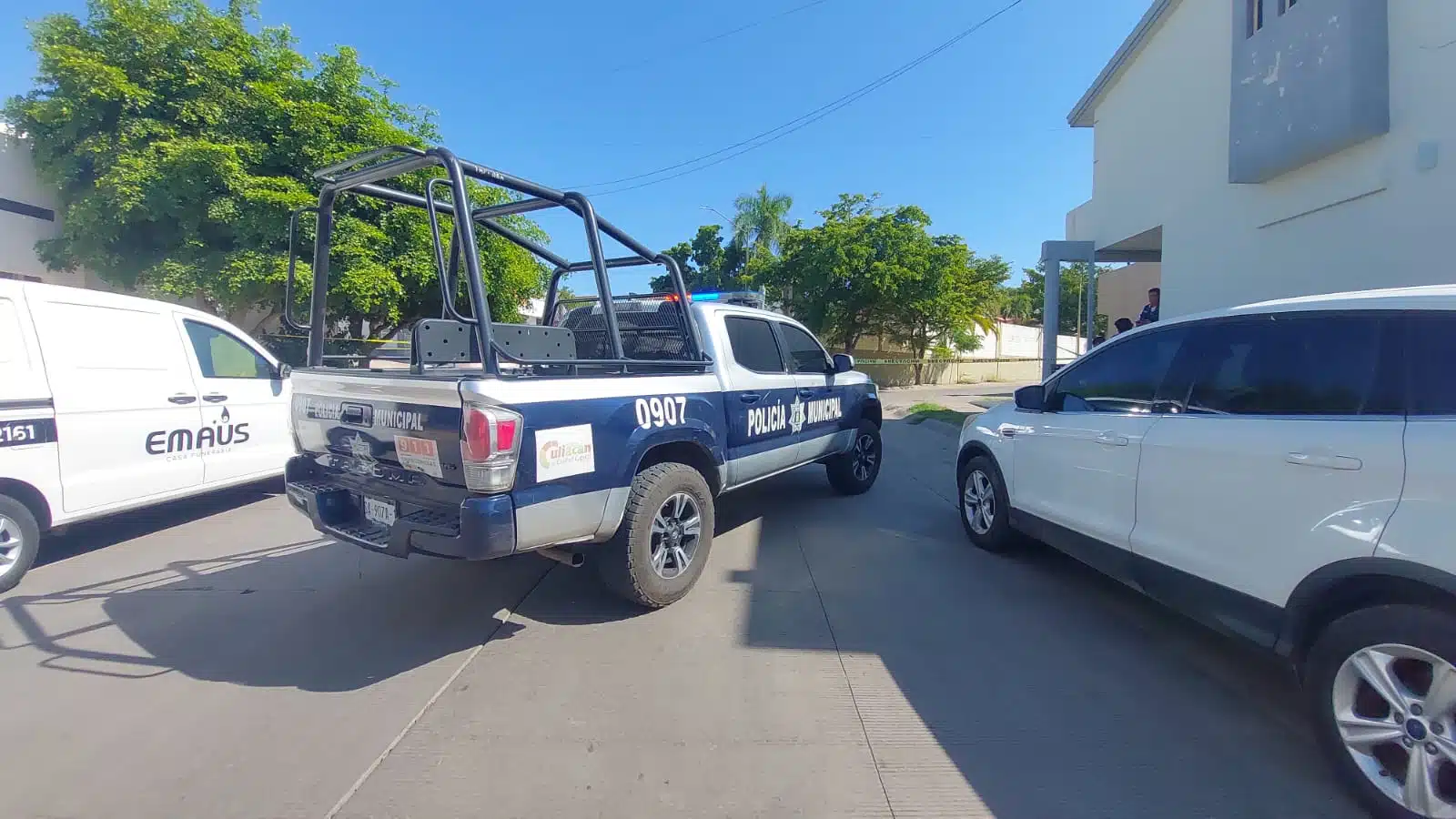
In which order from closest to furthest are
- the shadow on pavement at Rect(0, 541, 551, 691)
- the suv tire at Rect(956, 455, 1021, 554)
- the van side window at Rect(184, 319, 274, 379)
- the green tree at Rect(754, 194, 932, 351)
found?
1. the shadow on pavement at Rect(0, 541, 551, 691)
2. the suv tire at Rect(956, 455, 1021, 554)
3. the van side window at Rect(184, 319, 274, 379)
4. the green tree at Rect(754, 194, 932, 351)

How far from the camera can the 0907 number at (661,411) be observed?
12.3 ft

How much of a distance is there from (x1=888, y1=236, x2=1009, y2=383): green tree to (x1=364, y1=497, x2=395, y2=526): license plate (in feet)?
69.2

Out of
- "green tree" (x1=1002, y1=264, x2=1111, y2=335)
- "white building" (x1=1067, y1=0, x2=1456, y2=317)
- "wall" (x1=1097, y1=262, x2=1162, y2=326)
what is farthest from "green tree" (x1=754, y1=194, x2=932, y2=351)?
"green tree" (x1=1002, y1=264, x2=1111, y2=335)

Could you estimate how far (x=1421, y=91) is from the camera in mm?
7113

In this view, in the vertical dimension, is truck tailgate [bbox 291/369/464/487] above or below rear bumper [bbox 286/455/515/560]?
above

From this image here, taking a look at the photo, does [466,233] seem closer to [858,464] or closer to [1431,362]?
[1431,362]

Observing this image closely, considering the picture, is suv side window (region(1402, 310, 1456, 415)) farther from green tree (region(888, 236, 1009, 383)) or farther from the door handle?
green tree (region(888, 236, 1009, 383))

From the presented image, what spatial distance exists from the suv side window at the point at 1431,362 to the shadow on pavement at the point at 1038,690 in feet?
4.69

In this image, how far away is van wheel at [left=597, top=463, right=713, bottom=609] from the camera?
3.69 m

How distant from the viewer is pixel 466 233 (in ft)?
9.99

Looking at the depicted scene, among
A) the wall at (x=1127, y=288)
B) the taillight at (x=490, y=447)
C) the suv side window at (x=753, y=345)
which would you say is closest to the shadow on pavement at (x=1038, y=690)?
the suv side window at (x=753, y=345)

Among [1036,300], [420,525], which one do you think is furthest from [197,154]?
[1036,300]

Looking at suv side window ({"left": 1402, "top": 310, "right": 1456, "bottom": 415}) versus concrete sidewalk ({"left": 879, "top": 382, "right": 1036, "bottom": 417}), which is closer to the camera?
suv side window ({"left": 1402, "top": 310, "right": 1456, "bottom": 415})

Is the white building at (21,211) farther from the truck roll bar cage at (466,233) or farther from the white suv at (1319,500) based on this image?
the white suv at (1319,500)
